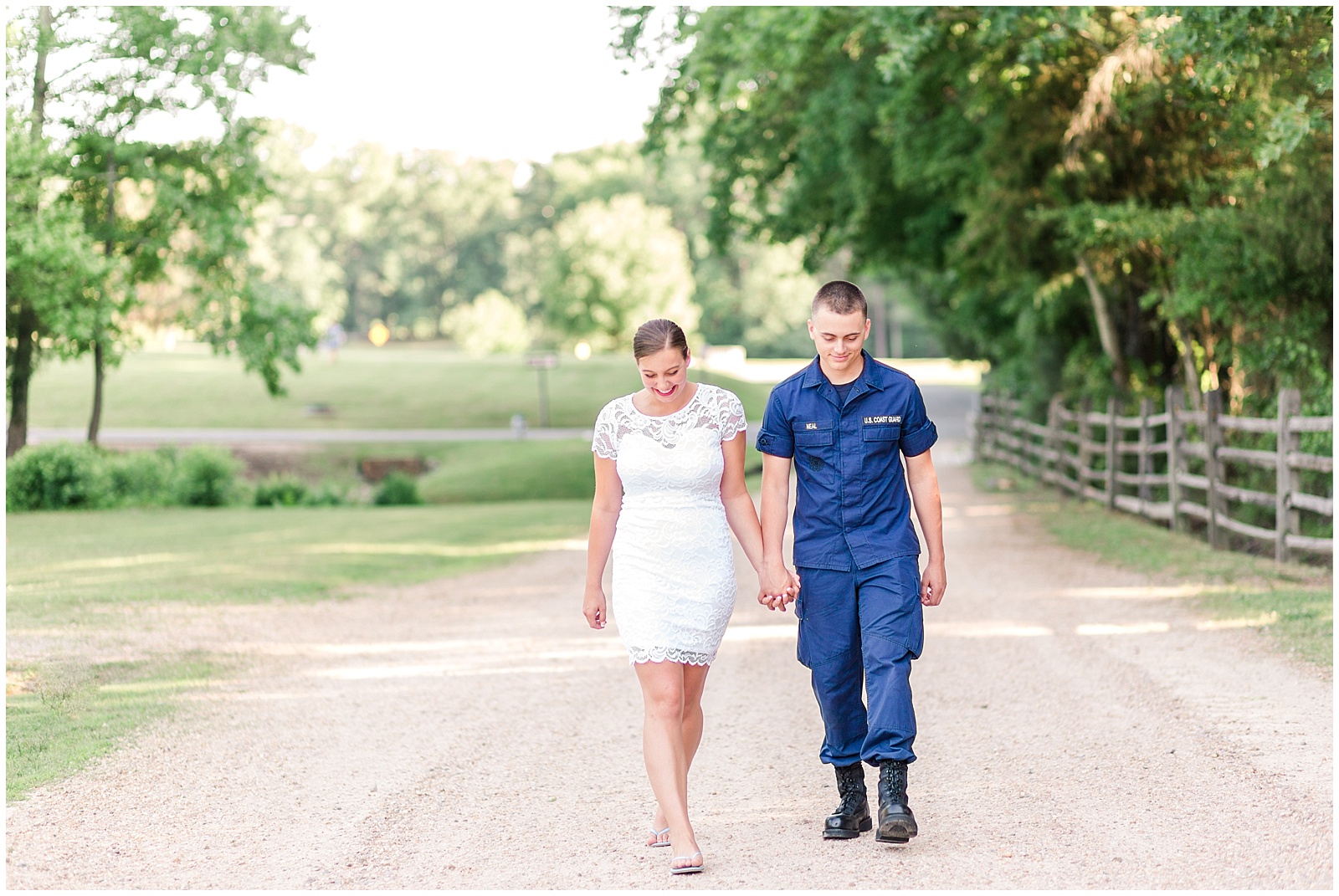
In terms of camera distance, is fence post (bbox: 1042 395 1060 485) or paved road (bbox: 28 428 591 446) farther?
paved road (bbox: 28 428 591 446)

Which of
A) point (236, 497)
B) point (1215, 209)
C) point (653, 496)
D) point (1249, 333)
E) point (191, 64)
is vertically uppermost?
point (191, 64)

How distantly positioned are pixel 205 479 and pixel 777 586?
2099 centimetres

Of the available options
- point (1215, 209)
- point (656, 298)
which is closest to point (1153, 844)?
point (1215, 209)

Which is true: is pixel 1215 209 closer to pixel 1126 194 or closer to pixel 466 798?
pixel 1126 194

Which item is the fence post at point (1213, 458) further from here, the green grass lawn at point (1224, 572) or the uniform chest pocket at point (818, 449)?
the uniform chest pocket at point (818, 449)

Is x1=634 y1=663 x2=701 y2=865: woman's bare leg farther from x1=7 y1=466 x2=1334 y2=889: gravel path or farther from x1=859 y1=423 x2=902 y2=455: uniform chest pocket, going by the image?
x1=859 y1=423 x2=902 y2=455: uniform chest pocket

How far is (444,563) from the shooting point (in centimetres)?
1462

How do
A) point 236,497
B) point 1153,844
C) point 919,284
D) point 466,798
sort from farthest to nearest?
point 919,284 < point 236,497 < point 466,798 < point 1153,844

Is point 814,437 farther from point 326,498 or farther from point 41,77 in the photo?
point 326,498

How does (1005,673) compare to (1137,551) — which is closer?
(1005,673)

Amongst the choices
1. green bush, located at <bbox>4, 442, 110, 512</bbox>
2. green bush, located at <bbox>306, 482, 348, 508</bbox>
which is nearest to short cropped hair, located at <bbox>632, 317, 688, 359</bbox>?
green bush, located at <bbox>4, 442, 110, 512</bbox>

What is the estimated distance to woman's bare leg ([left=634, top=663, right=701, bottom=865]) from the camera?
4602mm

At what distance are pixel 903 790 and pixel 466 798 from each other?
190cm

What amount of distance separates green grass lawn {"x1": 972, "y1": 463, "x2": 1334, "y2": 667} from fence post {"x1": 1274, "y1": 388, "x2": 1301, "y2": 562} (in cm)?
26
